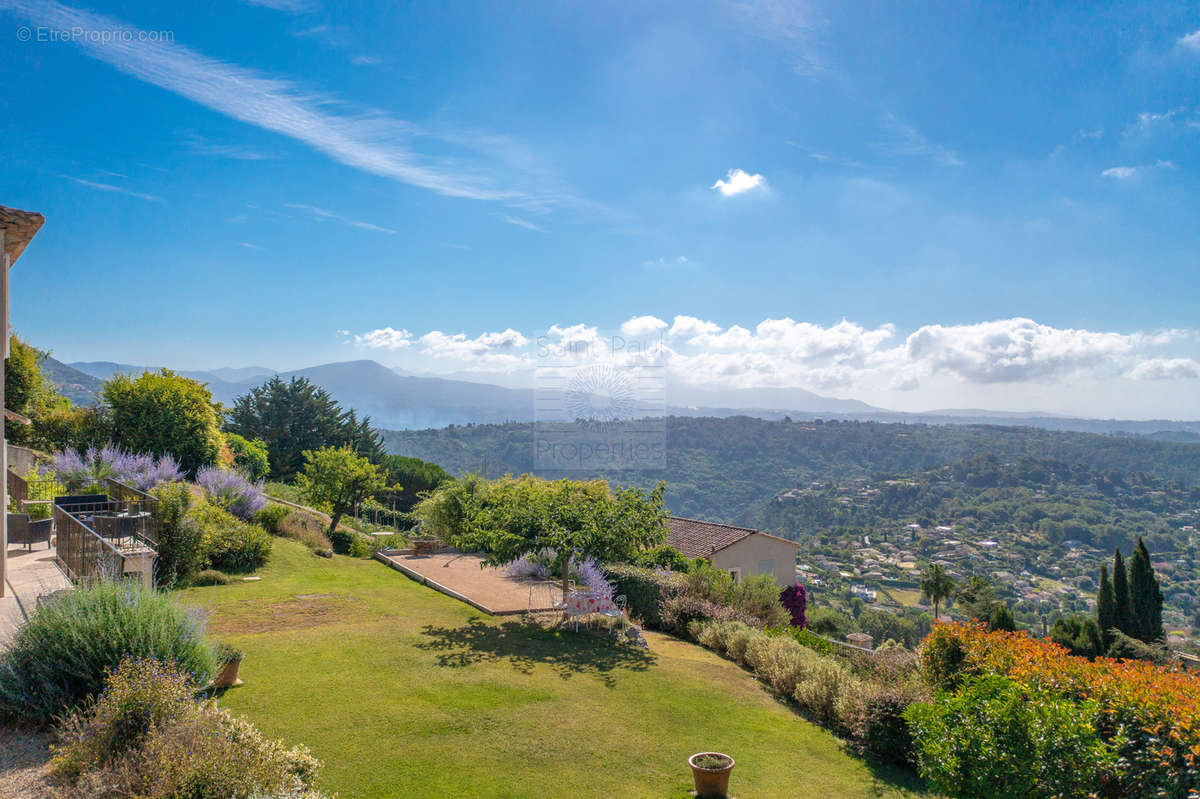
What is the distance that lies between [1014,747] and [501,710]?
5.41 m

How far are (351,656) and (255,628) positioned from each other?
2.05 meters

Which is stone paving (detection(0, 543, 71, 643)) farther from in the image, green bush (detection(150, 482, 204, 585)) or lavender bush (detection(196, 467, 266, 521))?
lavender bush (detection(196, 467, 266, 521))

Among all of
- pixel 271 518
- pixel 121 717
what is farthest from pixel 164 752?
pixel 271 518

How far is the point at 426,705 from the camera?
24.4 ft

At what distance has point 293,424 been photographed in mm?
39312

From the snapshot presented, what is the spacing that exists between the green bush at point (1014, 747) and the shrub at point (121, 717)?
259 inches

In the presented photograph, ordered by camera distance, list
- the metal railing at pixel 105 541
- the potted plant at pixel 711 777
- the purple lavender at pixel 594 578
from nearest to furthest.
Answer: the potted plant at pixel 711 777 → the metal railing at pixel 105 541 → the purple lavender at pixel 594 578

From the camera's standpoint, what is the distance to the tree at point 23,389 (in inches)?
843

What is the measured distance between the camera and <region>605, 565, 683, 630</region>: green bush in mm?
13397

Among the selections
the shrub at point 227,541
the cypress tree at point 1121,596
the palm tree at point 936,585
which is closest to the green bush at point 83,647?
the shrub at point 227,541

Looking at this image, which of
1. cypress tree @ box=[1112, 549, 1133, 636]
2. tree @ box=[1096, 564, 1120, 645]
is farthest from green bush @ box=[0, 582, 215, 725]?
cypress tree @ box=[1112, 549, 1133, 636]

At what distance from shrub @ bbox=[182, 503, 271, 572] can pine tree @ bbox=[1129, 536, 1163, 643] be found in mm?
38548

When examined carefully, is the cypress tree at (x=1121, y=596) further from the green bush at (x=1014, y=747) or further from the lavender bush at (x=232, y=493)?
the lavender bush at (x=232, y=493)

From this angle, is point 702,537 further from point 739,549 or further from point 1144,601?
point 1144,601
